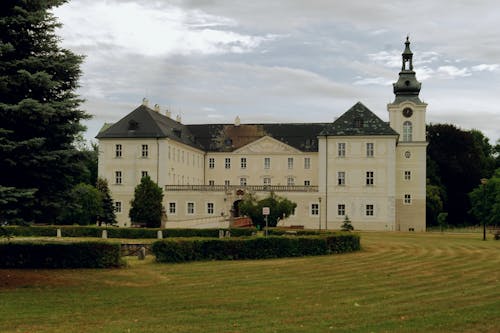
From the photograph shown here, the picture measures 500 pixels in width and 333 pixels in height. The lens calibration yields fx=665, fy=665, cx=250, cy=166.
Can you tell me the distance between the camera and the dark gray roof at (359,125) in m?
58.5

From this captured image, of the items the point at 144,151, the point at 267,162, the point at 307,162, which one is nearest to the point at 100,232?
the point at 144,151

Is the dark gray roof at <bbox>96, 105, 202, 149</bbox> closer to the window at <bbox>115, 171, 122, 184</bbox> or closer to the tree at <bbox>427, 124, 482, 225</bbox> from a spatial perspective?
the window at <bbox>115, 171, 122, 184</bbox>

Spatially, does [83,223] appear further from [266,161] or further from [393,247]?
[393,247]

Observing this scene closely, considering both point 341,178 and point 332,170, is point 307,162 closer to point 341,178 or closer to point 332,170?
point 332,170

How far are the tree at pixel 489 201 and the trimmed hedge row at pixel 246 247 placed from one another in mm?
31781

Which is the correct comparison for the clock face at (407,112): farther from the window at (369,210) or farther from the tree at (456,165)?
the tree at (456,165)

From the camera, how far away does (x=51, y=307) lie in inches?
564

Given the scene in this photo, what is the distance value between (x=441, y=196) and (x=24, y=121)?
202ft

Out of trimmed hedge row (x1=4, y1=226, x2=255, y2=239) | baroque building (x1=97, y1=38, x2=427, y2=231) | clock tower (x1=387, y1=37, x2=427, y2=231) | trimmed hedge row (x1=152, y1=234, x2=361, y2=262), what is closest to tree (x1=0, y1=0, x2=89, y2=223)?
trimmed hedge row (x1=152, y1=234, x2=361, y2=262)

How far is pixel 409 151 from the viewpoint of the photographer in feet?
204

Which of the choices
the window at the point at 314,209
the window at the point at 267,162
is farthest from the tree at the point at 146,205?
the window at the point at 267,162

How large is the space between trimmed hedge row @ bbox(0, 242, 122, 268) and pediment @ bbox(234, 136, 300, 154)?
44761 millimetres

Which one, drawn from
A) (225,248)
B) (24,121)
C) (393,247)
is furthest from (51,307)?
(393,247)

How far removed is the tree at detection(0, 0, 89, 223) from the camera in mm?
17219
